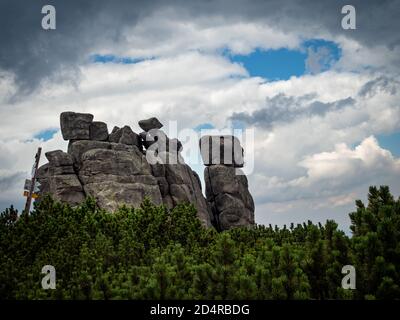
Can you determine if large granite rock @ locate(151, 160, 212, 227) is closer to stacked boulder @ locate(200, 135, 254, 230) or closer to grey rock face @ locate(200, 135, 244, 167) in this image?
stacked boulder @ locate(200, 135, 254, 230)

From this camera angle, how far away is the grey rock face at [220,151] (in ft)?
188

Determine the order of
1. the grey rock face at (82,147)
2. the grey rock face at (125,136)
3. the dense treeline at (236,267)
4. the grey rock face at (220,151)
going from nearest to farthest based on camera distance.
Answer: the dense treeline at (236,267) → the grey rock face at (82,147) → the grey rock face at (125,136) → the grey rock face at (220,151)

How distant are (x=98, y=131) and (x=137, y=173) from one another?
657 cm

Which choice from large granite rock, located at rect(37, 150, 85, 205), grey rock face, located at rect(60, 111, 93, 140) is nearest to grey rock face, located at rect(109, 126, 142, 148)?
grey rock face, located at rect(60, 111, 93, 140)

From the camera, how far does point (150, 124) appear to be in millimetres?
54125

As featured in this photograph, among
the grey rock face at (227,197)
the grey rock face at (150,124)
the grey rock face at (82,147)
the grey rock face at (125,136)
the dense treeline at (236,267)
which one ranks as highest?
the grey rock face at (150,124)

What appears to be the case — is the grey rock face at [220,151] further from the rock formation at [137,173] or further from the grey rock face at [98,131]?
the grey rock face at [98,131]

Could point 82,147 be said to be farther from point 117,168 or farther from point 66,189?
point 66,189

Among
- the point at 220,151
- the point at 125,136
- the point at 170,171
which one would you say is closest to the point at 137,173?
the point at 125,136

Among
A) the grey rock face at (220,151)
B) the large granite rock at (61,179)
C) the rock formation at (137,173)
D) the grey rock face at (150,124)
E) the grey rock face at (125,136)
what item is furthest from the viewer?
the grey rock face at (220,151)

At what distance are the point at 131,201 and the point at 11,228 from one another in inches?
1102

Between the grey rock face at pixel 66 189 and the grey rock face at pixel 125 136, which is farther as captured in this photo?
the grey rock face at pixel 125 136

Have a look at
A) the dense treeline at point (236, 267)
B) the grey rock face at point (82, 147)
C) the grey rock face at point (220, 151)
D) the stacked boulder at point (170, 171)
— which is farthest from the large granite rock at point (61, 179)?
the dense treeline at point (236, 267)
